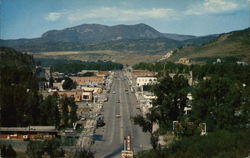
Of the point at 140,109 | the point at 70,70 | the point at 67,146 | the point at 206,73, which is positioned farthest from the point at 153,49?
the point at 67,146

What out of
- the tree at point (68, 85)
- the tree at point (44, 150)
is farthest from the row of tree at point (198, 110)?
the tree at point (68, 85)

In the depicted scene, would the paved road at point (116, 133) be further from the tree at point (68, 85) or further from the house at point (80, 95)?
the tree at point (68, 85)

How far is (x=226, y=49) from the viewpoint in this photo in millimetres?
78812

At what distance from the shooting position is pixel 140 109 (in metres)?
30.8

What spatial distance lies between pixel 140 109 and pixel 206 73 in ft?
47.2

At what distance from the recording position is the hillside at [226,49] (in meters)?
70.8

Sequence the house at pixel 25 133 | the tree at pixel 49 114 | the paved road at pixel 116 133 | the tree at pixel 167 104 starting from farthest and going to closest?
the tree at pixel 49 114
the tree at pixel 167 104
the house at pixel 25 133
the paved road at pixel 116 133

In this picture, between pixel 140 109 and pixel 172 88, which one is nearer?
pixel 172 88

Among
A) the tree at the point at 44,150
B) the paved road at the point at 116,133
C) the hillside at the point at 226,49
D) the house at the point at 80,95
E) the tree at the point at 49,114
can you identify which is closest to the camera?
the tree at the point at 44,150

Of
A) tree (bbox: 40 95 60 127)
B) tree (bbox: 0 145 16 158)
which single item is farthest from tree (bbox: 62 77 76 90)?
tree (bbox: 0 145 16 158)

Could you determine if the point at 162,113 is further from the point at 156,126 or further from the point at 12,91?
the point at 12,91

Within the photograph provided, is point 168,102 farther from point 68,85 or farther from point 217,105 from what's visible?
point 68,85

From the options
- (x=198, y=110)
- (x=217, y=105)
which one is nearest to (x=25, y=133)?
(x=198, y=110)

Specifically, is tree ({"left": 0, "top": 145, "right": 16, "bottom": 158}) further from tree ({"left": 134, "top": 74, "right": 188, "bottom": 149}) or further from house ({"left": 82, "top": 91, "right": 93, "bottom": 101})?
house ({"left": 82, "top": 91, "right": 93, "bottom": 101})
